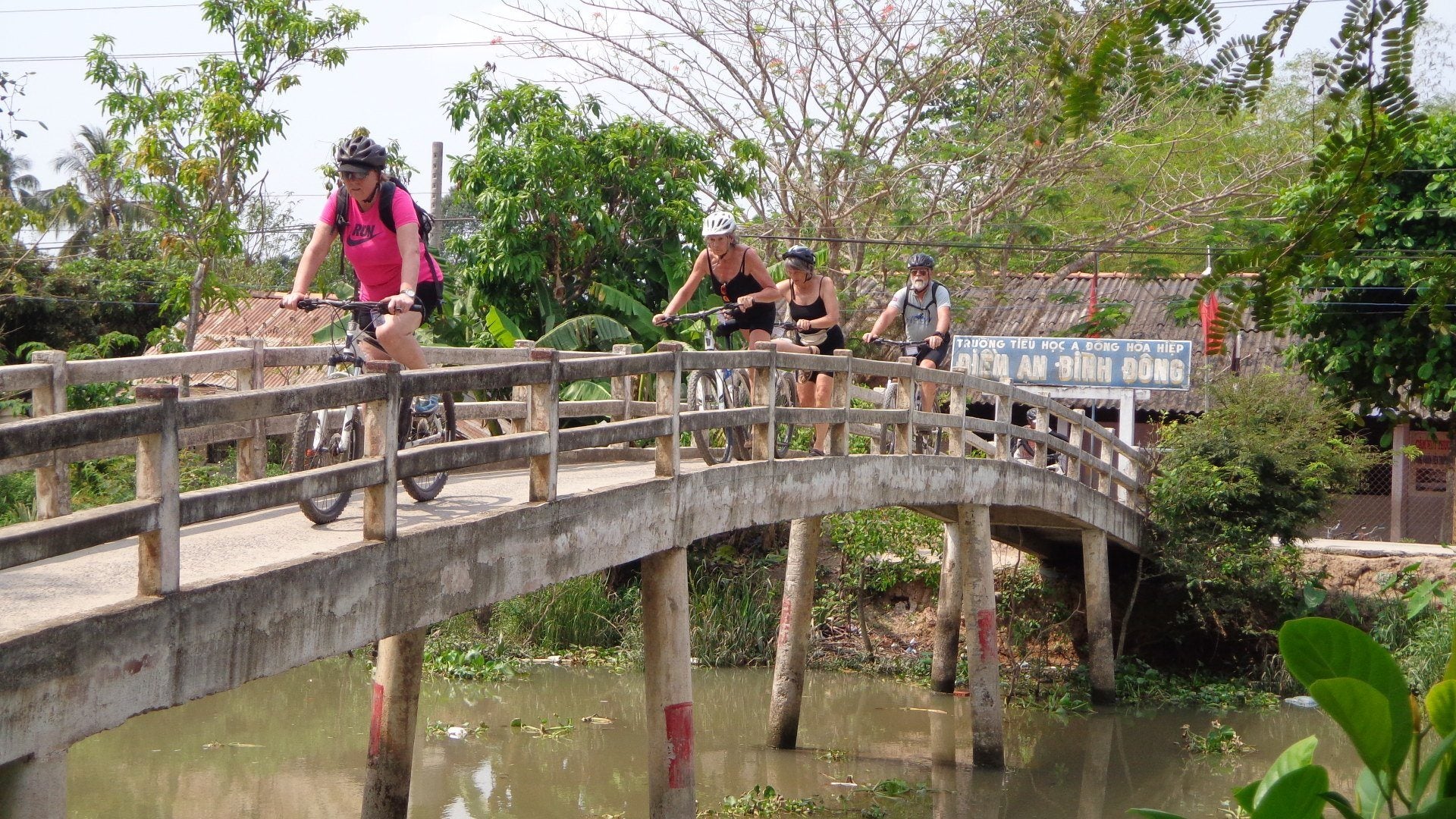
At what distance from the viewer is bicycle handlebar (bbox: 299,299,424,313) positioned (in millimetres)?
6102

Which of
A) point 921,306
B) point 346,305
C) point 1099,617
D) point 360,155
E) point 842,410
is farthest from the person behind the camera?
point 1099,617

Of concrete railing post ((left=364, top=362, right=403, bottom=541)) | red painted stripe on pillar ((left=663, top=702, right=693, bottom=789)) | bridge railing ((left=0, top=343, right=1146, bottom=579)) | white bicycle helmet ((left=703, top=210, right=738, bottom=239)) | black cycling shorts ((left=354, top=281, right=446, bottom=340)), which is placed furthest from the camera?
white bicycle helmet ((left=703, top=210, right=738, bottom=239))

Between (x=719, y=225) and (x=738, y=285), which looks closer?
(x=719, y=225)

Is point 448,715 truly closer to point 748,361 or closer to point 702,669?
point 702,669

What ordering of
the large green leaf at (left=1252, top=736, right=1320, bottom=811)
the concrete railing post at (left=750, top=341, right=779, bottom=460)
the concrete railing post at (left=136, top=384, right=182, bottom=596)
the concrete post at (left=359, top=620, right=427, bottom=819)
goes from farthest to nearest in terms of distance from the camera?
the concrete railing post at (left=750, top=341, right=779, bottom=460) < the concrete post at (left=359, top=620, right=427, bottom=819) < the concrete railing post at (left=136, top=384, right=182, bottom=596) < the large green leaf at (left=1252, top=736, right=1320, bottom=811)

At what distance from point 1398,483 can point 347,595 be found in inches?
665

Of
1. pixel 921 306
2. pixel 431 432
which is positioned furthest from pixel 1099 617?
pixel 431 432

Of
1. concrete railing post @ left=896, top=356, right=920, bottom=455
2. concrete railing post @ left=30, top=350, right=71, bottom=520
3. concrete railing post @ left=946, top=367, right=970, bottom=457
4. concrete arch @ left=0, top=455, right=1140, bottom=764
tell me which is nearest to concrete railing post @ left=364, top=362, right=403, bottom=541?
concrete arch @ left=0, top=455, right=1140, bottom=764

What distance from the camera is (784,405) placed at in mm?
9750

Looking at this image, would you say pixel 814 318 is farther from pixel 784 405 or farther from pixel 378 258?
pixel 378 258

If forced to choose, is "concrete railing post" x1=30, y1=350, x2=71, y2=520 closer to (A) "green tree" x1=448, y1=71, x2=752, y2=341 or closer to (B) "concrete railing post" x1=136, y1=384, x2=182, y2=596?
(B) "concrete railing post" x1=136, y1=384, x2=182, y2=596

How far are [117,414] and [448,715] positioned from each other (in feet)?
33.6

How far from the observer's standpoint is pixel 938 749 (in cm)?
1315

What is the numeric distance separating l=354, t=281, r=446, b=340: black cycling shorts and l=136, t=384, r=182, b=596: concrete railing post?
2250 mm
